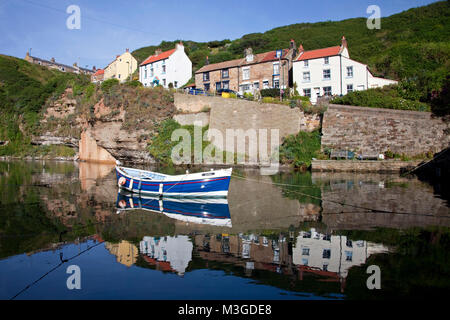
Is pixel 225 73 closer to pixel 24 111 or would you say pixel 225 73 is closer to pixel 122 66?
pixel 122 66

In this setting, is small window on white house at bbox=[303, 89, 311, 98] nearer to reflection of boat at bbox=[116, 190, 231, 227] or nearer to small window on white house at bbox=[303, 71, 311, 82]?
small window on white house at bbox=[303, 71, 311, 82]

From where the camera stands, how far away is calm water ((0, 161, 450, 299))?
651cm

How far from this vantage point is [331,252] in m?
8.45

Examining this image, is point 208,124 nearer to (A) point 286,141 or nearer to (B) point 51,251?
(A) point 286,141

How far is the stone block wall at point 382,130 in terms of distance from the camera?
25.8 meters

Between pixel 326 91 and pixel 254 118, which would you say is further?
pixel 326 91

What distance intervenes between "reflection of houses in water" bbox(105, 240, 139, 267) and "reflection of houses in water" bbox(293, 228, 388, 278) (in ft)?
12.7

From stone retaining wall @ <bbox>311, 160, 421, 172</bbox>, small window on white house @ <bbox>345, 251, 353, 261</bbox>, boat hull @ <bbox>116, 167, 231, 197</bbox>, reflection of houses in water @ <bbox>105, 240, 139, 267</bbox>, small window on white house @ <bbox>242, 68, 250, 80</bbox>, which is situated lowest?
reflection of houses in water @ <bbox>105, 240, 139, 267</bbox>

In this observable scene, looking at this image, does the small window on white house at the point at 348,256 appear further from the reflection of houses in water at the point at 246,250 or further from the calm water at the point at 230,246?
the reflection of houses in water at the point at 246,250

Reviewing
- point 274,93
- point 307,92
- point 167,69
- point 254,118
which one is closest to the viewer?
point 254,118

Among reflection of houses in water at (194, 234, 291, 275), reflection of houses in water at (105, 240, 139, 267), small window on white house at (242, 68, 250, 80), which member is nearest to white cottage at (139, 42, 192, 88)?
small window on white house at (242, 68, 250, 80)

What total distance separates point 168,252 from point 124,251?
1189 millimetres

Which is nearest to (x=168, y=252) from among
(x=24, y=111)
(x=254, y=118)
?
Answer: (x=254, y=118)
